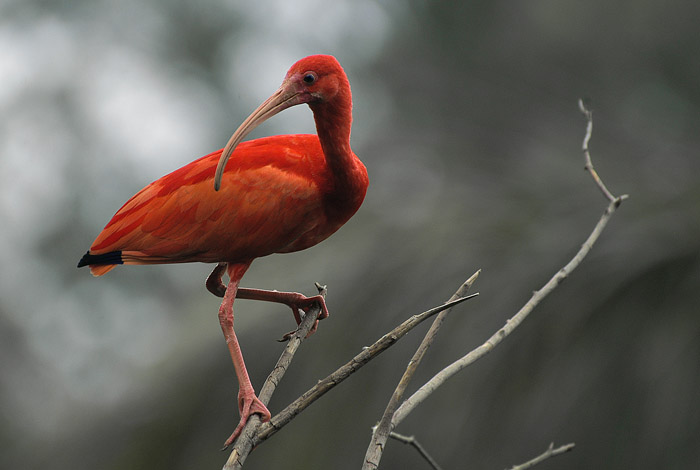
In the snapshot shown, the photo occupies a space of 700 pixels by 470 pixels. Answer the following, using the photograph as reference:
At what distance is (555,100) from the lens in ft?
18.0

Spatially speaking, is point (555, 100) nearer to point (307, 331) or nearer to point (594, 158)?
point (594, 158)

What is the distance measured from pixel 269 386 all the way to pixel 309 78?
58 cm

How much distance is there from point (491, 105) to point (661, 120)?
114 centimetres

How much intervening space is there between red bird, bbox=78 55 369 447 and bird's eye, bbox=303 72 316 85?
5 centimetres

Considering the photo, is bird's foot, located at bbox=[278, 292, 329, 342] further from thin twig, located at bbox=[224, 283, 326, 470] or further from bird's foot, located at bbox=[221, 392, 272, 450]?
bird's foot, located at bbox=[221, 392, 272, 450]

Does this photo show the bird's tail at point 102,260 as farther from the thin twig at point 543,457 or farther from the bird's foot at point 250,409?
the thin twig at point 543,457

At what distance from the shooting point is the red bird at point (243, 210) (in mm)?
1472

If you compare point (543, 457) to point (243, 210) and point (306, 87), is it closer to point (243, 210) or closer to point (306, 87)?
point (243, 210)

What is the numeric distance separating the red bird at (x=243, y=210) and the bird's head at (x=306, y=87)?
0.02 m

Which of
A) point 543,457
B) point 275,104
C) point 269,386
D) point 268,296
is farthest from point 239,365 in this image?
point 543,457

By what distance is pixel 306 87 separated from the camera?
1.39 metres

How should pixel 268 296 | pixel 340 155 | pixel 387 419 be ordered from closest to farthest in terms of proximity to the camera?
pixel 387 419
pixel 340 155
pixel 268 296

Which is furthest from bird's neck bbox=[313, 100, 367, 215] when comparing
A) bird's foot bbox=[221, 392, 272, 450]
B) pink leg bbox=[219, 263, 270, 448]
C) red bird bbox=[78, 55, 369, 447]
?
bird's foot bbox=[221, 392, 272, 450]

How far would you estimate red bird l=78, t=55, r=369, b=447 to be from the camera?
1.47 m
